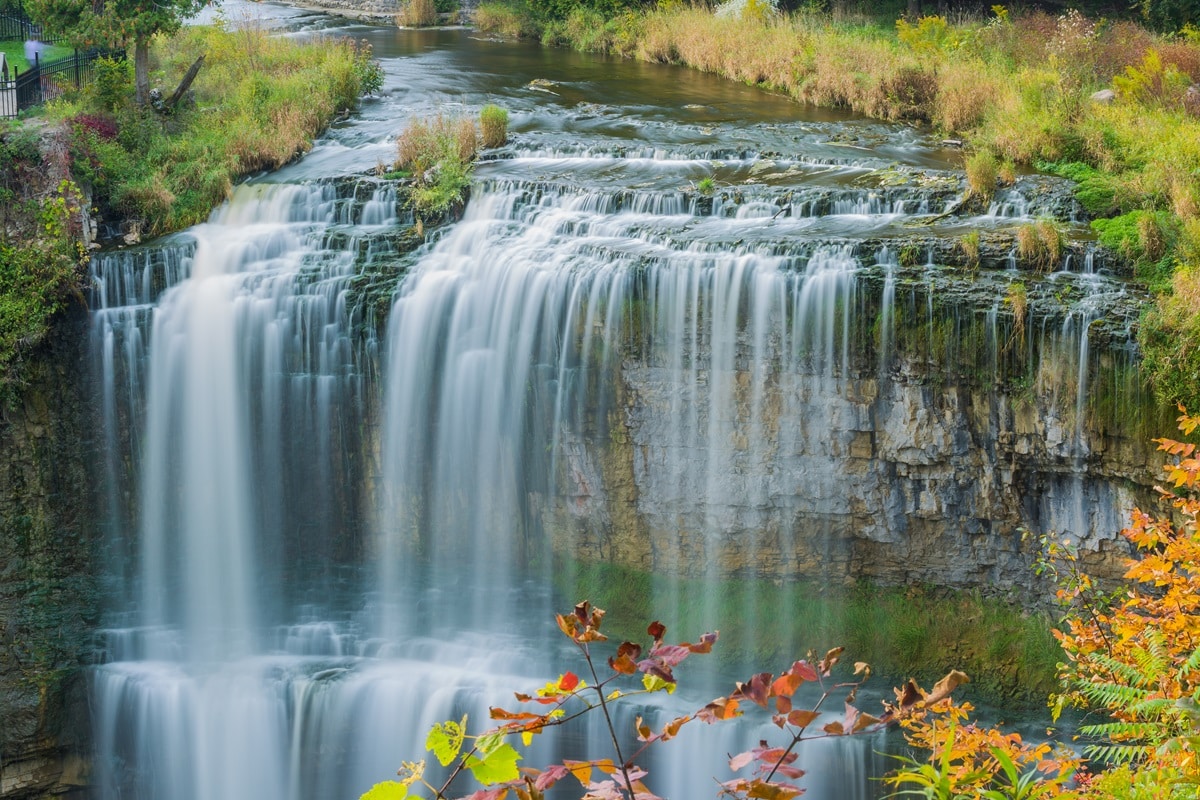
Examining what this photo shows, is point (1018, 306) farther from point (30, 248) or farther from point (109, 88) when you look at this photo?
point (109, 88)

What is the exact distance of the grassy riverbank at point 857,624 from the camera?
1127 centimetres

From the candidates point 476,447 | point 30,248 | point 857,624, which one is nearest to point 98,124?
point 30,248

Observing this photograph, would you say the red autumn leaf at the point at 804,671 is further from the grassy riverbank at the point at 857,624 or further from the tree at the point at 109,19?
the tree at the point at 109,19

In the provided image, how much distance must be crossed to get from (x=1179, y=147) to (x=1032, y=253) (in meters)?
3.57

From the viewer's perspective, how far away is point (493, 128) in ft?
54.6

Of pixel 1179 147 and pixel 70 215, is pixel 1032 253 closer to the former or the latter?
pixel 1179 147

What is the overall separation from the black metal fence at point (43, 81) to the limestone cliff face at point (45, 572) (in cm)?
531

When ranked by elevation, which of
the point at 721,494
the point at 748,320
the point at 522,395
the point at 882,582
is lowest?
the point at 882,582

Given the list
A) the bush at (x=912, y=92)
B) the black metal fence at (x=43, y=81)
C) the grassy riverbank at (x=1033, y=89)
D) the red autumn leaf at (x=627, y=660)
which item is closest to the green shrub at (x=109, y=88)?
the black metal fence at (x=43, y=81)

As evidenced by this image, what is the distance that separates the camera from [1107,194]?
13.1 metres

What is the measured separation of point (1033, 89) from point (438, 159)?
896cm

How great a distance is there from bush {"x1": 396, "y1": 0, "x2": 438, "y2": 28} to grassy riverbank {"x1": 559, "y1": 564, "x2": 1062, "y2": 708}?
2409 cm

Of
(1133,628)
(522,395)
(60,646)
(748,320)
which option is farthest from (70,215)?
(1133,628)

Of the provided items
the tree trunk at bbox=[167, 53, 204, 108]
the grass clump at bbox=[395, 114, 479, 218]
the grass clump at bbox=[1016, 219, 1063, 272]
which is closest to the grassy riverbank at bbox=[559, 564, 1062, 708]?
the grass clump at bbox=[1016, 219, 1063, 272]
